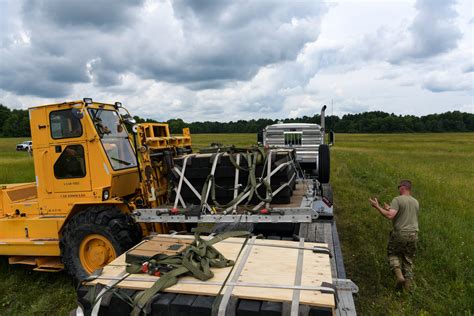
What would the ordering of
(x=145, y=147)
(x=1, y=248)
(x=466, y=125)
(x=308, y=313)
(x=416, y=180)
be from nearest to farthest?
(x=308, y=313) < (x=145, y=147) < (x=1, y=248) < (x=416, y=180) < (x=466, y=125)

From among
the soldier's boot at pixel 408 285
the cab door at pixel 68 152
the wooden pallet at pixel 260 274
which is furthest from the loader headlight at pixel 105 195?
the soldier's boot at pixel 408 285

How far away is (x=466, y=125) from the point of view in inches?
4151

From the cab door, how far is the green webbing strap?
3.02 m

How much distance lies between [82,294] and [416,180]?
1549 cm

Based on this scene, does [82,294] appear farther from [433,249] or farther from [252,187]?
[433,249]

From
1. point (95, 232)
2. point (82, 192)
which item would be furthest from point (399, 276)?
point (82, 192)

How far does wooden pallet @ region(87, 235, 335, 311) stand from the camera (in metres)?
2.86

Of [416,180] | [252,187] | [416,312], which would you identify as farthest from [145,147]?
[416,180]

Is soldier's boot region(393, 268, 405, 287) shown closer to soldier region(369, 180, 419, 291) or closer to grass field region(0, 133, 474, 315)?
soldier region(369, 180, 419, 291)

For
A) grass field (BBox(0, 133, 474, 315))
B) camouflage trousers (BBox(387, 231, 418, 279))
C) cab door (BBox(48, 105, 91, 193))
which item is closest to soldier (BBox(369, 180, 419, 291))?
camouflage trousers (BBox(387, 231, 418, 279))

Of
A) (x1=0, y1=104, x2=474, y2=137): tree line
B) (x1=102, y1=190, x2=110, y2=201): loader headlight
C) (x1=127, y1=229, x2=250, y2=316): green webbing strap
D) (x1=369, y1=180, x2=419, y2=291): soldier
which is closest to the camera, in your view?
(x1=127, y1=229, x2=250, y2=316): green webbing strap

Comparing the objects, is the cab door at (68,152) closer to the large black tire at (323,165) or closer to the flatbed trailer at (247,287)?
the flatbed trailer at (247,287)

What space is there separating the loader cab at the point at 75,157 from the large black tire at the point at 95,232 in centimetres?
27

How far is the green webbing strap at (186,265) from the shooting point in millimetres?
2969
